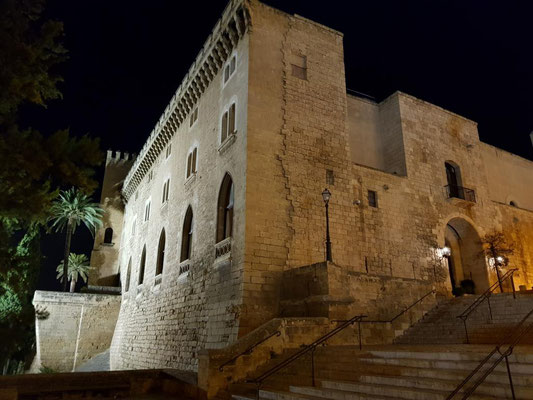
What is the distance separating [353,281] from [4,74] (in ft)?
32.4

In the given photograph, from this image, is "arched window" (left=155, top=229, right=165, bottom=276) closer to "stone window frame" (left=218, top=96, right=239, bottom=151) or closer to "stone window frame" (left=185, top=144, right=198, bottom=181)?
"stone window frame" (left=185, top=144, right=198, bottom=181)

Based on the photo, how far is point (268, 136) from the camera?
14.5m

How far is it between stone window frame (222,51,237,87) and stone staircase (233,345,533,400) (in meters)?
11.4

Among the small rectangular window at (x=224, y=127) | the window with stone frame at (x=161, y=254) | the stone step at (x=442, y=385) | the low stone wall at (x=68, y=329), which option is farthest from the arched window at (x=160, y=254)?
the stone step at (x=442, y=385)

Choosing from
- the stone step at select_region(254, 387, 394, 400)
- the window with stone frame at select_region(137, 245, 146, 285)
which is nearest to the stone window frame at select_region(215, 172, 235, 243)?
the stone step at select_region(254, 387, 394, 400)

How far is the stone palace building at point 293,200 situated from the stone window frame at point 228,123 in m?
0.08

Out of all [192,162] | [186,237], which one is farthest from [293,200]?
[192,162]

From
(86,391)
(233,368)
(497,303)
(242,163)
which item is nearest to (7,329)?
(86,391)

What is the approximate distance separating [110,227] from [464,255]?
85.7 ft

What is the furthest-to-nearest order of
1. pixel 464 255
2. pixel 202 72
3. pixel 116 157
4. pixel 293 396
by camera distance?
pixel 116 157
pixel 464 255
pixel 202 72
pixel 293 396

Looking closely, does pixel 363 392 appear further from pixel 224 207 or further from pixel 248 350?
pixel 224 207

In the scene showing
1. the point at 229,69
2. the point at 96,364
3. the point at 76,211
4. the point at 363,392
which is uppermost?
the point at 229,69

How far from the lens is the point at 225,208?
50.5ft

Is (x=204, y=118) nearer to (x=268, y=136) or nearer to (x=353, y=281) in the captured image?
(x=268, y=136)
